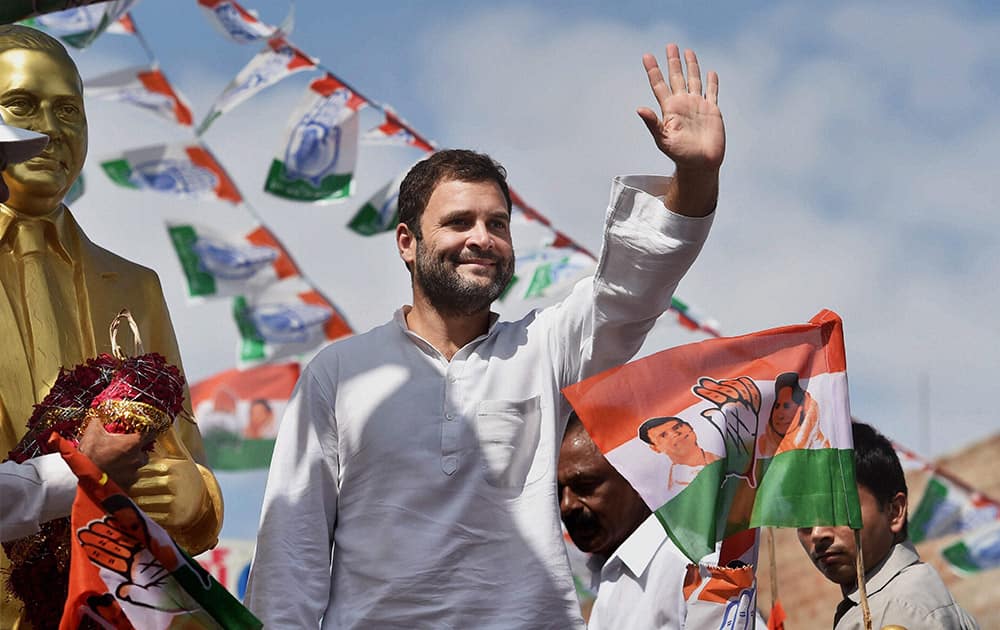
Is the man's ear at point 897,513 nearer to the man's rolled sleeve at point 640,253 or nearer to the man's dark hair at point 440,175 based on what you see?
the man's rolled sleeve at point 640,253

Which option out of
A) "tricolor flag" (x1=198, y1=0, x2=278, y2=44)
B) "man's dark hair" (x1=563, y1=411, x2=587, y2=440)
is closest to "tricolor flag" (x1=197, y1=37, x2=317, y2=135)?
"tricolor flag" (x1=198, y1=0, x2=278, y2=44)

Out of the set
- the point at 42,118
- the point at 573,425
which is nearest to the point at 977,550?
the point at 573,425

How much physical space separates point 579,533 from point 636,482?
1.25 meters

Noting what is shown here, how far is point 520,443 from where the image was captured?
4156mm

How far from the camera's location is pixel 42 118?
457 cm

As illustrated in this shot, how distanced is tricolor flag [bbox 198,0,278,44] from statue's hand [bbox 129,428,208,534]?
5.14 m

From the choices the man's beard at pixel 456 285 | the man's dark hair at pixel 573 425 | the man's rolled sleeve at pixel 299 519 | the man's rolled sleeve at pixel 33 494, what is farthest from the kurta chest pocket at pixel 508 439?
the man's dark hair at pixel 573 425

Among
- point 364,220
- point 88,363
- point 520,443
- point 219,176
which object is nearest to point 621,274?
point 520,443

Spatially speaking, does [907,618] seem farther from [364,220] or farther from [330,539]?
[364,220]

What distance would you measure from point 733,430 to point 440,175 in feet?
3.63

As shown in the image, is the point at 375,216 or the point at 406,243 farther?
the point at 375,216

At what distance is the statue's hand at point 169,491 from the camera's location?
13.1 ft

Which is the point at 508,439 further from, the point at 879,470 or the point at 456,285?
the point at 879,470

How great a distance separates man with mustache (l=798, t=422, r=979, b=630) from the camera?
4.62 m
